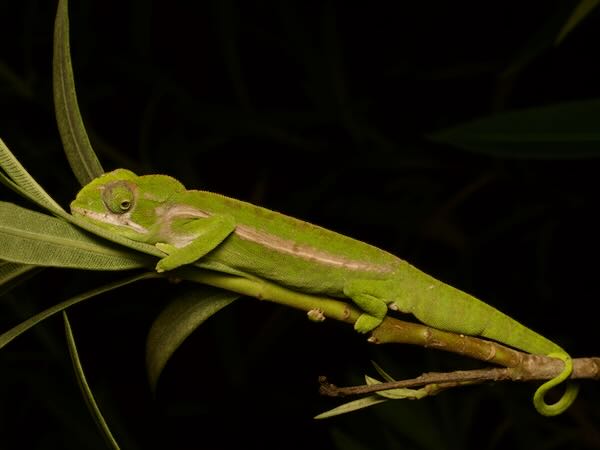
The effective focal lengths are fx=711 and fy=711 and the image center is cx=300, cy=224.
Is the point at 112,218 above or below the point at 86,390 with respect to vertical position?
above

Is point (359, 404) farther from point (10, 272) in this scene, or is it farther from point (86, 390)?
point (10, 272)

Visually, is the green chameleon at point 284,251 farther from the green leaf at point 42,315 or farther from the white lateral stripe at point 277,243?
the green leaf at point 42,315

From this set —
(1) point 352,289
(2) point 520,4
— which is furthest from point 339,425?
(2) point 520,4

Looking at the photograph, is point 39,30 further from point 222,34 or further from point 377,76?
point 377,76

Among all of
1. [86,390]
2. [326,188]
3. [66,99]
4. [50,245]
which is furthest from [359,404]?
[326,188]

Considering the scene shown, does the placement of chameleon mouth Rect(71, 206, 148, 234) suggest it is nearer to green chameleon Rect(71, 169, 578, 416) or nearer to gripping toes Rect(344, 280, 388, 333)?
green chameleon Rect(71, 169, 578, 416)

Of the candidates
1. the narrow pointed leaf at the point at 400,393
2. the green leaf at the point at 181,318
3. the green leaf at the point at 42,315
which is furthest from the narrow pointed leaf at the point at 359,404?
the green leaf at the point at 42,315
